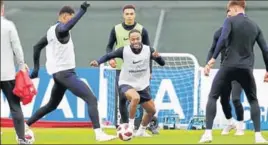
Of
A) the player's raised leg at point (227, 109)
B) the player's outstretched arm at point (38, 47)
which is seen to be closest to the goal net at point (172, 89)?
→ the player's raised leg at point (227, 109)

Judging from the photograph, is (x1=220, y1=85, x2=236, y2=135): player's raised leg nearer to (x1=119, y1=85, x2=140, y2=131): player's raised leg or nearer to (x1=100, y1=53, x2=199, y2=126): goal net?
(x1=119, y1=85, x2=140, y2=131): player's raised leg

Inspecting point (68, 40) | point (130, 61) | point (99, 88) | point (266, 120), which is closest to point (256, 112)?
point (130, 61)

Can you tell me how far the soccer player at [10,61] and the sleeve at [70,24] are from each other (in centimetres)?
122

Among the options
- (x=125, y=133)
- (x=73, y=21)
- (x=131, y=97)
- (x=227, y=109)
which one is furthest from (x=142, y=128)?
(x=73, y=21)

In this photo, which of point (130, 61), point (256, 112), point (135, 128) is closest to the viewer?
point (256, 112)

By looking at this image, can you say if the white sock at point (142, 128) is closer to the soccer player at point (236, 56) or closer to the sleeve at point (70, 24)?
the soccer player at point (236, 56)

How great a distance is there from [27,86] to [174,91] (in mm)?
7100

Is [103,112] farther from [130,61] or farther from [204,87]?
[130,61]

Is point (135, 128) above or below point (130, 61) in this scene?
below

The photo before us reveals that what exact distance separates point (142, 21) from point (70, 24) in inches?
482

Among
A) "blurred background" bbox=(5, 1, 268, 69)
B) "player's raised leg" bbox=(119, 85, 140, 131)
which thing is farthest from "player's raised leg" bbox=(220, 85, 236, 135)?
"blurred background" bbox=(5, 1, 268, 69)

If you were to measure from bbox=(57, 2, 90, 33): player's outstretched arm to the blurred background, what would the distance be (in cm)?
1012

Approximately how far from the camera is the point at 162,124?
→ 19266 mm

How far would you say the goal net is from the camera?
19297 mm
